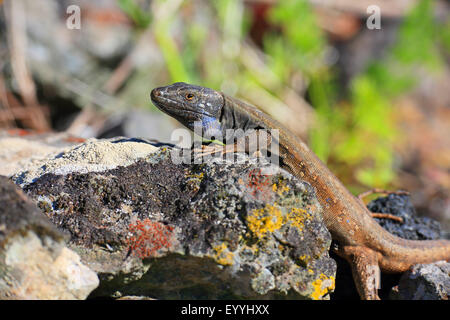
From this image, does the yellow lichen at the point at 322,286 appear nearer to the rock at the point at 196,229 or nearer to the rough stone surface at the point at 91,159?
the rock at the point at 196,229

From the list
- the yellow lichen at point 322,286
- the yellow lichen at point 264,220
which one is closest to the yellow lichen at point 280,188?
the yellow lichen at point 264,220

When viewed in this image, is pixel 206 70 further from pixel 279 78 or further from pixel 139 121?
pixel 139 121

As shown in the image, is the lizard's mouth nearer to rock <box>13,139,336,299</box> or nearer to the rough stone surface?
the rough stone surface

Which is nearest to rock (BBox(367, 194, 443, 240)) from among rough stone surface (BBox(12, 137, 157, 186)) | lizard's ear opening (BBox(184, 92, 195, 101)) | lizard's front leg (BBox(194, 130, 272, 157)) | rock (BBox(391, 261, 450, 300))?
rock (BBox(391, 261, 450, 300))

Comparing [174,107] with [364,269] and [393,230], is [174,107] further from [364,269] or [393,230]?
[393,230]

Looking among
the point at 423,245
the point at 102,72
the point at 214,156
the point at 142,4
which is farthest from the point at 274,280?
the point at 142,4

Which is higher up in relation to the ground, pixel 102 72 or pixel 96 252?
pixel 102 72
